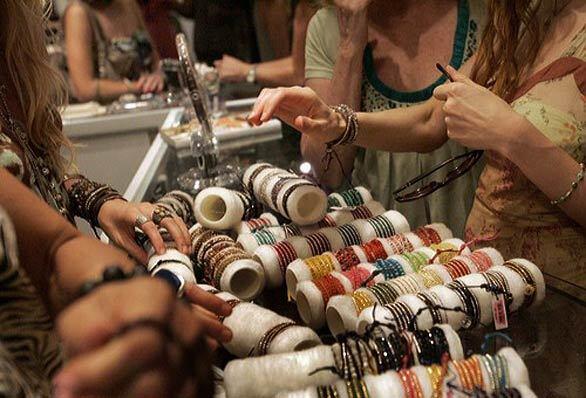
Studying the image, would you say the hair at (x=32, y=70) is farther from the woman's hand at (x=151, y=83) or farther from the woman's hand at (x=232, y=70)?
the woman's hand at (x=151, y=83)

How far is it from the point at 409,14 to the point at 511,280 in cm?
76

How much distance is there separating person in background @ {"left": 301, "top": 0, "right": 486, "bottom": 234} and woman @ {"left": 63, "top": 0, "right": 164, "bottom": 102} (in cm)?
149

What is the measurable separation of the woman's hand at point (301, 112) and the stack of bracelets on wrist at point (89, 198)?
0.27 metres

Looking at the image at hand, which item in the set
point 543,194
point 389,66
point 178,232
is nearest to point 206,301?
point 178,232

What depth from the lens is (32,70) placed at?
3.11 feet

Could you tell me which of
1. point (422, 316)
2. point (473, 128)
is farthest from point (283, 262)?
point (473, 128)

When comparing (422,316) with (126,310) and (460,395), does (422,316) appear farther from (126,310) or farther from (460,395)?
(126,310)

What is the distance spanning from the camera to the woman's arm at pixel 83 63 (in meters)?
2.65

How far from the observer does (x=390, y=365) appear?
644mm

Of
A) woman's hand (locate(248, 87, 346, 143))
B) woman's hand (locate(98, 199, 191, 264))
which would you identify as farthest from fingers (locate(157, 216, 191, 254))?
woman's hand (locate(248, 87, 346, 143))

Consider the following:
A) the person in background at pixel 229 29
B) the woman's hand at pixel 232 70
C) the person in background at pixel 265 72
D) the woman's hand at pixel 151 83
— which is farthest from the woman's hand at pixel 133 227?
the person in background at pixel 229 29

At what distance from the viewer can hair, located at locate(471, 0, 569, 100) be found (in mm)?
1110

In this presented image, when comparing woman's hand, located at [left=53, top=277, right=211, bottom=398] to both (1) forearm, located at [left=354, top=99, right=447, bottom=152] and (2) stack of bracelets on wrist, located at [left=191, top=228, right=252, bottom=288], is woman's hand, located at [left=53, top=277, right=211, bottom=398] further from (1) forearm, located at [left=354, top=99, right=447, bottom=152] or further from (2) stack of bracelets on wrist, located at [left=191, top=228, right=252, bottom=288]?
(1) forearm, located at [left=354, top=99, right=447, bottom=152]

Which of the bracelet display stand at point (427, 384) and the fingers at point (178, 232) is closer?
the bracelet display stand at point (427, 384)
